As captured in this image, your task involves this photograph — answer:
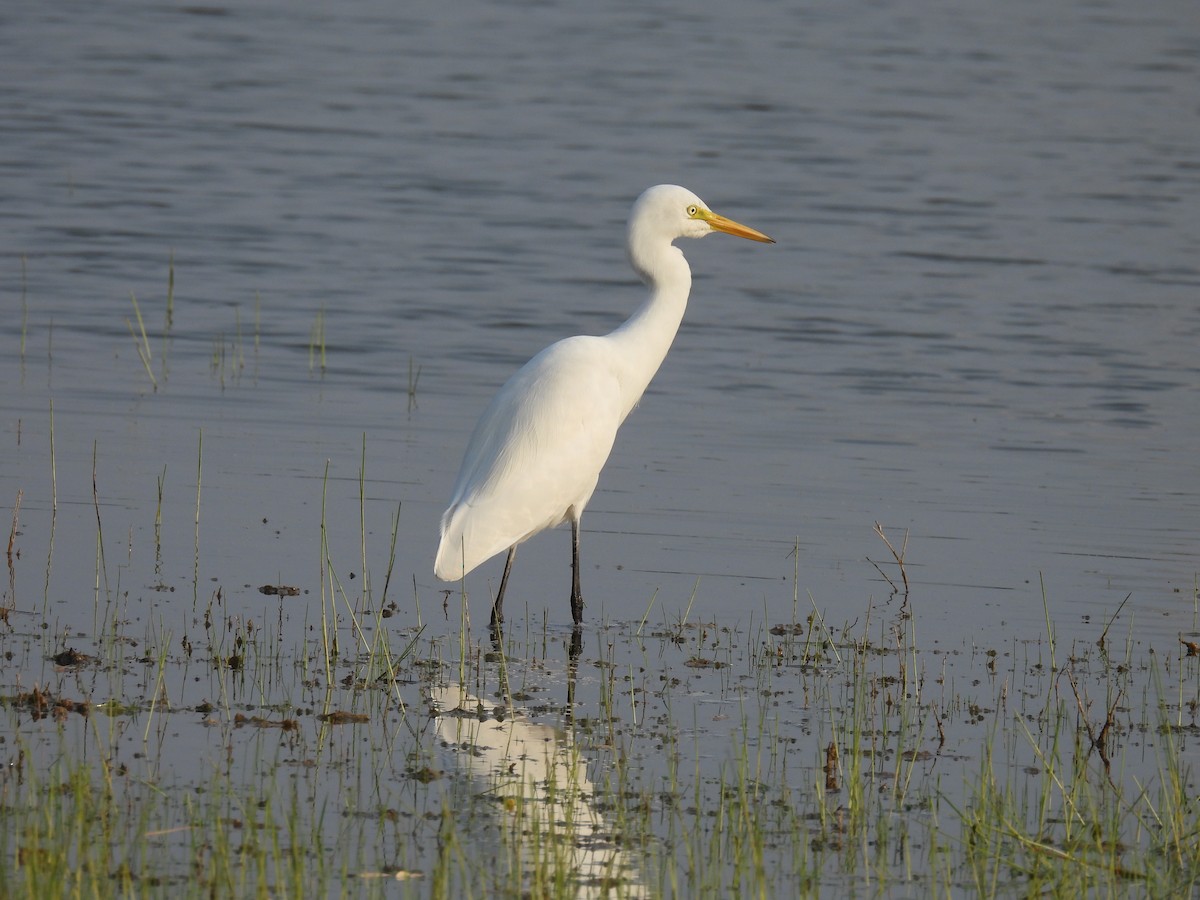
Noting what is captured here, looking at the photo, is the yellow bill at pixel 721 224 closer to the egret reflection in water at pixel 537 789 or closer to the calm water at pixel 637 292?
the calm water at pixel 637 292

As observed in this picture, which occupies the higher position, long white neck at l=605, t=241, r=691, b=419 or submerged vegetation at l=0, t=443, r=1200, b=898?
long white neck at l=605, t=241, r=691, b=419

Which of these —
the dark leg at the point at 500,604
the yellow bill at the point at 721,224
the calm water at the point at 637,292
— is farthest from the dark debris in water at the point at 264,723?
the yellow bill at the point at 721,224

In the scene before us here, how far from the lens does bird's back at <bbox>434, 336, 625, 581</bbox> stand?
691cm

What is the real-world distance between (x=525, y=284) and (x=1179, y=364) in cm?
545

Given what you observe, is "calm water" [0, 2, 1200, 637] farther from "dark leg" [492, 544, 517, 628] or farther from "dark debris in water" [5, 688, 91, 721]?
"dark debris in water" [5, 688, 91, 721]

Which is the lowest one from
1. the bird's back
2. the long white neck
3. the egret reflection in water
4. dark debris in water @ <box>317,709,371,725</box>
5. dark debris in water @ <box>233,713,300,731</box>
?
the egret reflection in water

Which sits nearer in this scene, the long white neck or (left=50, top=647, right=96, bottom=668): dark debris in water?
(left=50, top=647, right=96, bottom=668): dark debris in water

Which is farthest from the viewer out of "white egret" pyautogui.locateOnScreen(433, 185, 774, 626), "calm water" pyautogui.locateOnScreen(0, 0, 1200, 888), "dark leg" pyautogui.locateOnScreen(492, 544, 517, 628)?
"calm water" pyautogui.locateOnScreen(0, 0, 1200, 888)

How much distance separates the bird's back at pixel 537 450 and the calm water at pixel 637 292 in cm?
39

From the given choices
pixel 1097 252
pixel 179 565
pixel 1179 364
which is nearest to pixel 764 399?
pixel 1179 364

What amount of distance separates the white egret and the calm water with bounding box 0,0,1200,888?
0.37 metres

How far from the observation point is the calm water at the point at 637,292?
793 centimetres

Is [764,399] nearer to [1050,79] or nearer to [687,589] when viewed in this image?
[687,589]

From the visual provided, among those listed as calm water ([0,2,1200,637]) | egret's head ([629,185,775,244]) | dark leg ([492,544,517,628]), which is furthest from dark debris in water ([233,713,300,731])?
egret's head ([629,185,775,244])
